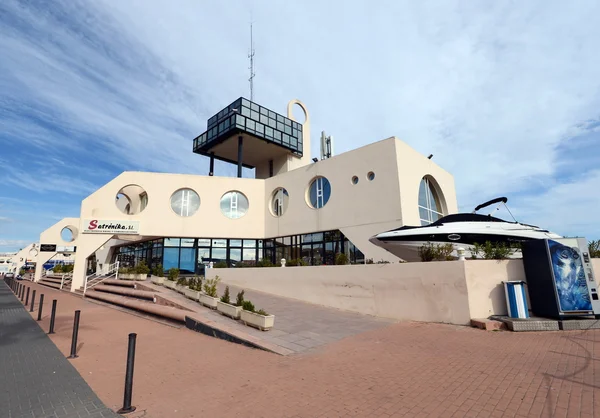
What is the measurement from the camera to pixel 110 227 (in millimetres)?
22312

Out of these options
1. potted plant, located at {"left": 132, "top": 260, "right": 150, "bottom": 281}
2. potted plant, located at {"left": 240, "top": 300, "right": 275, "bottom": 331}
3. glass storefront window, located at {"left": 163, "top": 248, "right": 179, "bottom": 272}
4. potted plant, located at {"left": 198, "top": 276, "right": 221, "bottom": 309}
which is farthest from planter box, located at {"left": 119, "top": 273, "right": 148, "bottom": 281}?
potted plant, located at {"left": 240, "top": 300, "right": 275, "bottom": 331}

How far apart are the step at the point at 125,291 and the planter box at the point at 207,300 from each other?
3.40 meters

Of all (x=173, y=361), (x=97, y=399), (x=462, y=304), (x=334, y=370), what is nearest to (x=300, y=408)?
(x=334, y=370)

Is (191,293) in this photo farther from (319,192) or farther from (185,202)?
(185,202)

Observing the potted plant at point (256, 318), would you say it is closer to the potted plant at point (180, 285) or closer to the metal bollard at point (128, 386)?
the metal bollard at point (128, 386)

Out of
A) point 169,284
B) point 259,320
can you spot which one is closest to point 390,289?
point 259,320

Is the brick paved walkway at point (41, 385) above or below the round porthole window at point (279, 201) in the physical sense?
below

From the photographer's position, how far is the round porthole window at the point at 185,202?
80.8ft

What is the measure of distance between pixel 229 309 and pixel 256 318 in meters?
1.49

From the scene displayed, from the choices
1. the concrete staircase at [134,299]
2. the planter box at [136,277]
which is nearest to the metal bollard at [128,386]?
the concrete staircase at [134,299]

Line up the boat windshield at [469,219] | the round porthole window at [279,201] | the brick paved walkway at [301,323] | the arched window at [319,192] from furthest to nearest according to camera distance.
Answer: the round porthole window at [279,201]
the arched window at [319,192]
the boat windshield at [469,219]
the brick paved walkway at [301,323]

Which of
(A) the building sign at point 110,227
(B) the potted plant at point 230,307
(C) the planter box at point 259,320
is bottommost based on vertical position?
(C) the planter box at point 259,320

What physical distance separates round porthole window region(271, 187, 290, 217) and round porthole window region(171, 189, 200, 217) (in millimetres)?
5933

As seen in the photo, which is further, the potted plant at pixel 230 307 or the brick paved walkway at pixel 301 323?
the potted plant at pixel 230 307
